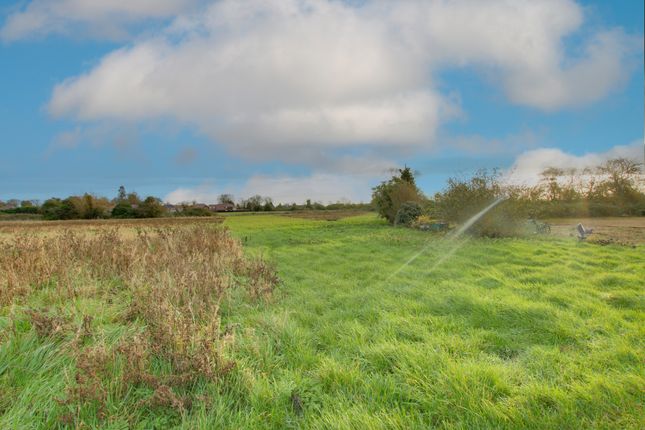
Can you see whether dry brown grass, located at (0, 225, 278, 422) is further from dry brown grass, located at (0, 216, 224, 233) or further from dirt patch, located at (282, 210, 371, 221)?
dirt patch, located at (282, 210, 371, 221)

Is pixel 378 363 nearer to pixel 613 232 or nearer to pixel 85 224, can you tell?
pixel 613 232

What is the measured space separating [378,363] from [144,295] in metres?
3.95

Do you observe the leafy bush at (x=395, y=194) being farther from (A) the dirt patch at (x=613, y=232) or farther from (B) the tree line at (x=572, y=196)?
(A) the dirt patch at (x=613, y=232)

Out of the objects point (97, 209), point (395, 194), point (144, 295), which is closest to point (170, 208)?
point (97, 209)

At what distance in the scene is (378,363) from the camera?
393 centimetres

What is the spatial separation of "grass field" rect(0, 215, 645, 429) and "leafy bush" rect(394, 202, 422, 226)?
2217cm

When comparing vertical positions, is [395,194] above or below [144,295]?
above

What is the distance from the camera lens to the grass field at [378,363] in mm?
2941

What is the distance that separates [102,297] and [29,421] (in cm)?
341

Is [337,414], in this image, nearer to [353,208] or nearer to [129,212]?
[129,212]

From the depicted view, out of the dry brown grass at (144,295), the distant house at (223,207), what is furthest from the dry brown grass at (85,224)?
the distant house at (223,207)

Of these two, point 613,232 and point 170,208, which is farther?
point 170,208

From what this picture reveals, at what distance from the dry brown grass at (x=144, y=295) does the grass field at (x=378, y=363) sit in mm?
84

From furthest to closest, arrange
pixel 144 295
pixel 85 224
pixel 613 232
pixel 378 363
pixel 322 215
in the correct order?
pixel 322 215
pixel 85 224
pixel 613 232
pixel 144 295
pixel 378 363
